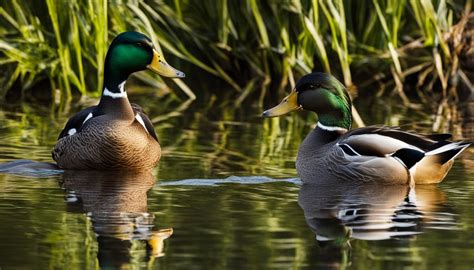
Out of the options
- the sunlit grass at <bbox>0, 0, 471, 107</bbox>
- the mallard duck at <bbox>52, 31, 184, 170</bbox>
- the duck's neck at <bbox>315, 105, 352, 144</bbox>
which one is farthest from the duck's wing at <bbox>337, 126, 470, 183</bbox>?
the sunlit grass at <bbox>0, 0, 471, 107</bbox>

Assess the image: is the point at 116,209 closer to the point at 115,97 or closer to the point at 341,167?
the point at 341,167

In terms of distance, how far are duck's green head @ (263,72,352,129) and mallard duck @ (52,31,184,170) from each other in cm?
103

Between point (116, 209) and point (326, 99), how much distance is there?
2.41 meters

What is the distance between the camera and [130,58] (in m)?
10.4

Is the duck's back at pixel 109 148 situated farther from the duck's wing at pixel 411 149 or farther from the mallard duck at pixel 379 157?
the duck's wing at pixel 411 149

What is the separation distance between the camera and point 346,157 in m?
9.30

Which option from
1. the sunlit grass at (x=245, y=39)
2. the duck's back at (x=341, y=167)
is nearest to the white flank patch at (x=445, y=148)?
the duck's back at (x=341, y=167)

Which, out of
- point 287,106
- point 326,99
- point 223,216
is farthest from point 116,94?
point 223,216

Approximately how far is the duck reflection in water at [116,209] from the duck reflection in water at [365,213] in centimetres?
89

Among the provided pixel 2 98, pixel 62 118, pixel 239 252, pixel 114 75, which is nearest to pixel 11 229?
pixel 239 252

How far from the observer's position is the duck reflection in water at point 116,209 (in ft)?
21.8

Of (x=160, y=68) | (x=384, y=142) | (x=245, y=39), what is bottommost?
(x=384, y=142)

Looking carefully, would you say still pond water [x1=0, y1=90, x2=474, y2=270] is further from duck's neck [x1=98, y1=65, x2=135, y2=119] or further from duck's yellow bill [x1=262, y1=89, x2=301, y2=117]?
duck's neck [x1=98, y1=65, x2=135, y2=119]

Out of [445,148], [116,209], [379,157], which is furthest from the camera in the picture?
[379,157]
